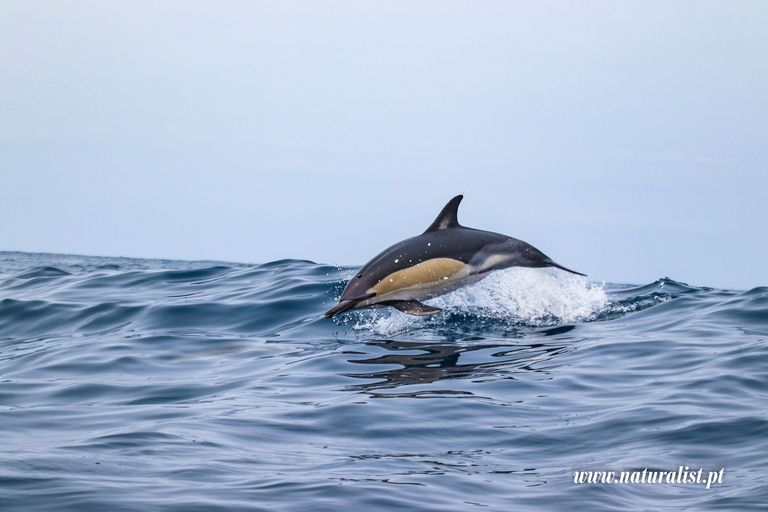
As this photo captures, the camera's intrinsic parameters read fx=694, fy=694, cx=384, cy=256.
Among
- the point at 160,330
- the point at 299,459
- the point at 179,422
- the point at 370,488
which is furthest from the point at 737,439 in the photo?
the point at 160,330

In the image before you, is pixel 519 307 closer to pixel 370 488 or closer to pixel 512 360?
pixel 512 360

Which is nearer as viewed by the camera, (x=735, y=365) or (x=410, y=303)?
(x=735, y=365)

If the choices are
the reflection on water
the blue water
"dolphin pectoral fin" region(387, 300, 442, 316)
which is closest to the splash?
the blue water

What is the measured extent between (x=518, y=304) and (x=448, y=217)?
10.2 ft

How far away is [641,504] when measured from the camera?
13.4ft

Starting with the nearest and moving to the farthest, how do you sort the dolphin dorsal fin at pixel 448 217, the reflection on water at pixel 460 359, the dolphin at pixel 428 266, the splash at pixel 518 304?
the reflection on water at pixel 460 359 < the dolphin at pixel 428 266 < the dolphin dorsal fin at pixel 448 217 < the splash at pixel 518 304

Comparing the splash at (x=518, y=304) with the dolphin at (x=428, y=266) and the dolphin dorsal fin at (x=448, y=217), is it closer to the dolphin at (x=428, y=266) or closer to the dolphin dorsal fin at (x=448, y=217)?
the dolphin at (x=428, y=266)

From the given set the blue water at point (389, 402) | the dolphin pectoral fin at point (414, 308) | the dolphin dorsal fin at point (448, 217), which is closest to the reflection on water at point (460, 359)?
the blue water at point (389, 402)

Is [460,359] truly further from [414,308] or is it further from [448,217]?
[448,217]

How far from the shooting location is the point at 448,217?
9648mm

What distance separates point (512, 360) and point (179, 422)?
162 inches

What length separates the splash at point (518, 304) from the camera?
1122cm

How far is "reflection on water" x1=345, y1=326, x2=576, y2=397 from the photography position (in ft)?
24.6

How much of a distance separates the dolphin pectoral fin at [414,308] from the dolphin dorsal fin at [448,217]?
1.13 metres
